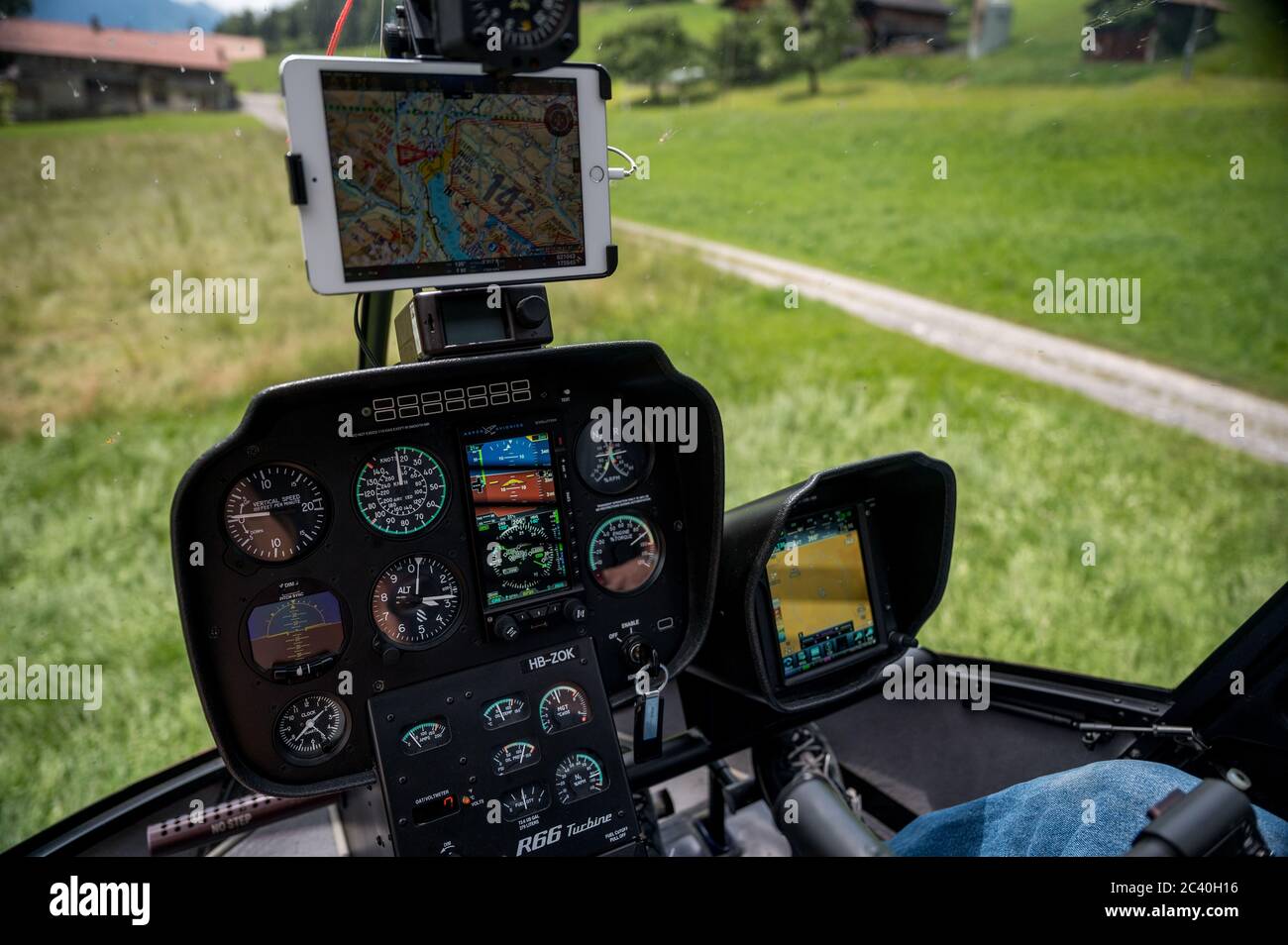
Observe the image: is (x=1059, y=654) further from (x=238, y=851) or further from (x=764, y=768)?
(x=238, y=851)

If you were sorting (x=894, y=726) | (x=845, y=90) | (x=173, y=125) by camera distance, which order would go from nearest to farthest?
(x=173, y=125) → (x=845, y=90) → (x=894, y=726)

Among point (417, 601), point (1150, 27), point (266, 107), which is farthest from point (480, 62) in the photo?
point (1150, 27)

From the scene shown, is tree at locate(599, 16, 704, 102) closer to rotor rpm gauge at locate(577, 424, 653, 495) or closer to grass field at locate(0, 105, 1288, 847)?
grass field at locate(0, 105, 1288, 847)

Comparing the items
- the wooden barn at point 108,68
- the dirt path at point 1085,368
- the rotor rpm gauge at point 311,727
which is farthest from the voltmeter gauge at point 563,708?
the dirt path at point 1085,368

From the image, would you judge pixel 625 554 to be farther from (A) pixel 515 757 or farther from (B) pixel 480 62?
(B) pixel 480 62

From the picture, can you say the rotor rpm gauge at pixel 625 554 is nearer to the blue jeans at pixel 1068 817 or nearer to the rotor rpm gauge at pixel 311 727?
the rotor rpm gauge at pixel 311 727

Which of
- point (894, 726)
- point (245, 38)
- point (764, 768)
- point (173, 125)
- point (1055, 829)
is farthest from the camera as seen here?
point (894, 726)
